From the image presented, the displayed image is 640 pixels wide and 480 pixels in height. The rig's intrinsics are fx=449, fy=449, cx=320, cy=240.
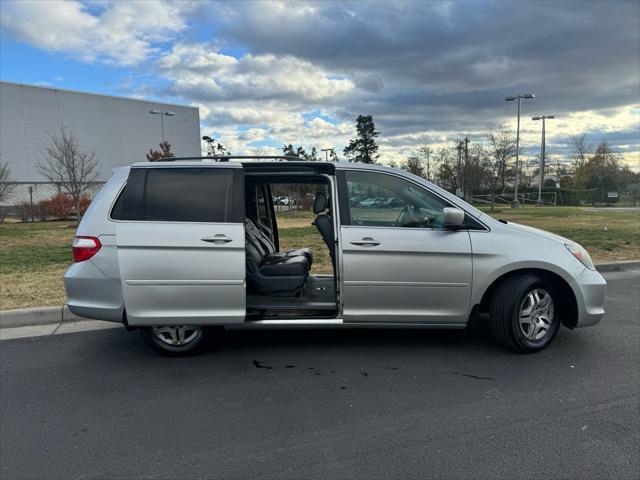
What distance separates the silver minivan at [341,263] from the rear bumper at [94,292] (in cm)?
1

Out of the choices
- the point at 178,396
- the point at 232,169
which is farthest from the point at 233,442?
the point at 232,169

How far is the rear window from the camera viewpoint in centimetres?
411

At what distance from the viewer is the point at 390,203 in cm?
441

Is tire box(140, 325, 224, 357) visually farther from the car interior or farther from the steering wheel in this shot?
the steering wheel

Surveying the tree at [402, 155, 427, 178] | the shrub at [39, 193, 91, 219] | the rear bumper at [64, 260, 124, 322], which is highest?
the tree at [402, 155, 427, 178]

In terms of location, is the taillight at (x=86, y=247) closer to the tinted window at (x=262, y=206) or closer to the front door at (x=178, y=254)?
the front door at (x=178, y=254)

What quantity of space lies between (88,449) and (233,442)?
0.93 metres

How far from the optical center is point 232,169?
4293 mm

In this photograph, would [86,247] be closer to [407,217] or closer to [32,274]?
[407,217]

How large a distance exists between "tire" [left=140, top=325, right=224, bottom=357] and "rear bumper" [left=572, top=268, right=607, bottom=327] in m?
3.48

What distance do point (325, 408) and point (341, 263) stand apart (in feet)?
4.26

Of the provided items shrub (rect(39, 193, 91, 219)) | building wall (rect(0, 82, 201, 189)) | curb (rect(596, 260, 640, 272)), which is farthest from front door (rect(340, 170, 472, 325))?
building wall (rect(0, 82, 201, 189))

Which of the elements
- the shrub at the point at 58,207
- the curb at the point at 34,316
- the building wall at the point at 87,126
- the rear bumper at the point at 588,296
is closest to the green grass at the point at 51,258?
the curb at the point at 34,316

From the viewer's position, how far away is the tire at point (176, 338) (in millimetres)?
4316
